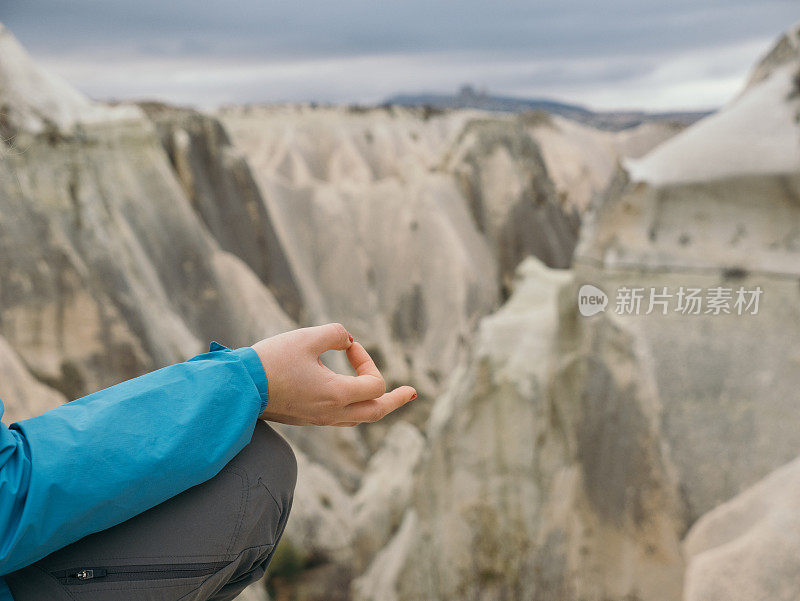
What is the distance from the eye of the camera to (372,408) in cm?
98

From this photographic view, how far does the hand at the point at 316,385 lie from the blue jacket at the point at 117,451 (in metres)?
0.05

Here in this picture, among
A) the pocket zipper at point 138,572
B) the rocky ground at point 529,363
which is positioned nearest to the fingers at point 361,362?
the pocket zipper at point 138,572

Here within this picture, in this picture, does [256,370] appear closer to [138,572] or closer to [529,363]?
[138,572]

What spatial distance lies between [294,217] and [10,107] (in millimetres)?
7869

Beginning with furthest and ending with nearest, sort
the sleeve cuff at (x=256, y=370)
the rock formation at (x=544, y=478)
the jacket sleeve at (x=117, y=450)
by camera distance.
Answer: the rock formation at (x=544, y=478) < the sleeve cuff at (x=256, y=370) < the jacket sleeve at (x=117, y=450)

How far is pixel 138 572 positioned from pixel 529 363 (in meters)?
3.29

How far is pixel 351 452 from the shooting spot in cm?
728

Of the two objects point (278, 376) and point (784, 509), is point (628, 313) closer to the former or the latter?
point (784, 509)

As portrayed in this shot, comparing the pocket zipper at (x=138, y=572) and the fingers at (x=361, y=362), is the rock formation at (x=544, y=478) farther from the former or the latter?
the pocket zipper at (x=138, y=572)

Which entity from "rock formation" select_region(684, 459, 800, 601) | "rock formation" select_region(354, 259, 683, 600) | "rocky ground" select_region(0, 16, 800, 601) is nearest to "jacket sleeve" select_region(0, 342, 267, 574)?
"rocky ground" select_region(0, 16, 800, 601)

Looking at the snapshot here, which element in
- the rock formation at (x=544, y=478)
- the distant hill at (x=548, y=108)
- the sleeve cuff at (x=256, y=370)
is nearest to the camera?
the sleeve cuff at (x=256, y=370)

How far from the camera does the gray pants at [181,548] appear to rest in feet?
2.57

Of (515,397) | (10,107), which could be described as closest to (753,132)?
(515,397)

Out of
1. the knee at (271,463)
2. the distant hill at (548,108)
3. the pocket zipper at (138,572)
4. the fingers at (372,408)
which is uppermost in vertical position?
the fingers at (372,408)
